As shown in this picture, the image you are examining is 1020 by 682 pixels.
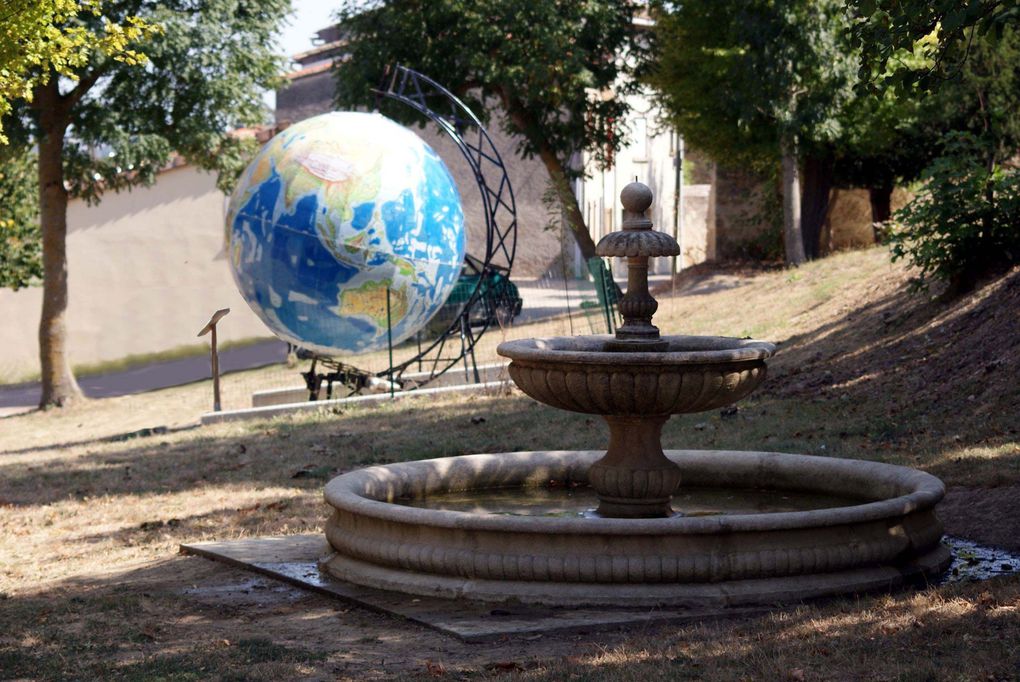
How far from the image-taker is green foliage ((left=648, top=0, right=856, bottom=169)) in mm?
22719

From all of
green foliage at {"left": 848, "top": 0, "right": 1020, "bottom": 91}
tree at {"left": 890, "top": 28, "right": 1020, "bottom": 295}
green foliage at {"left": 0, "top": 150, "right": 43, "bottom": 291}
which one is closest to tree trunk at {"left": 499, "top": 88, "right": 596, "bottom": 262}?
green foliage at {"left": 0, "top": 150, "right": 43, "bottom": 291}

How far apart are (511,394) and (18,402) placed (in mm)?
14804

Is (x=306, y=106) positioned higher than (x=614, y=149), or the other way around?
(x=306, y=106)

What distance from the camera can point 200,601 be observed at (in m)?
6.86

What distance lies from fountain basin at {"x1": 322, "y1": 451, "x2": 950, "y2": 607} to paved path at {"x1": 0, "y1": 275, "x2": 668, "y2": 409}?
19.6m

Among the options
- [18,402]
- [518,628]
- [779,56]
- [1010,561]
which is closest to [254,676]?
[518,628]

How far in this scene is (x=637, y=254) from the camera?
288 inches

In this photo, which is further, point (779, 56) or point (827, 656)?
point (779, 56)

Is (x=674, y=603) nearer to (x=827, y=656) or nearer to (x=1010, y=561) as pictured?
(x=827, y=656)

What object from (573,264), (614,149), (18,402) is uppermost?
(614,149)

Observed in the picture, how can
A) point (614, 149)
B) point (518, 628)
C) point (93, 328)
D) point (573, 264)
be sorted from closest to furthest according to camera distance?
1. point (518, 628)
2. point (614, 149)
3. point (93, 328)
4. point (573, 264)

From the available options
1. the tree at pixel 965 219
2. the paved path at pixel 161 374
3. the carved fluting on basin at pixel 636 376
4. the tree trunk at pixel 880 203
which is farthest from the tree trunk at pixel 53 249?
the tree trunk at pixel 880 203

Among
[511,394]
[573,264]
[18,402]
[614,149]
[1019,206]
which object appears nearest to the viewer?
[1019,206]

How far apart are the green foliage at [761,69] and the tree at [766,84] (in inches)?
0.7
